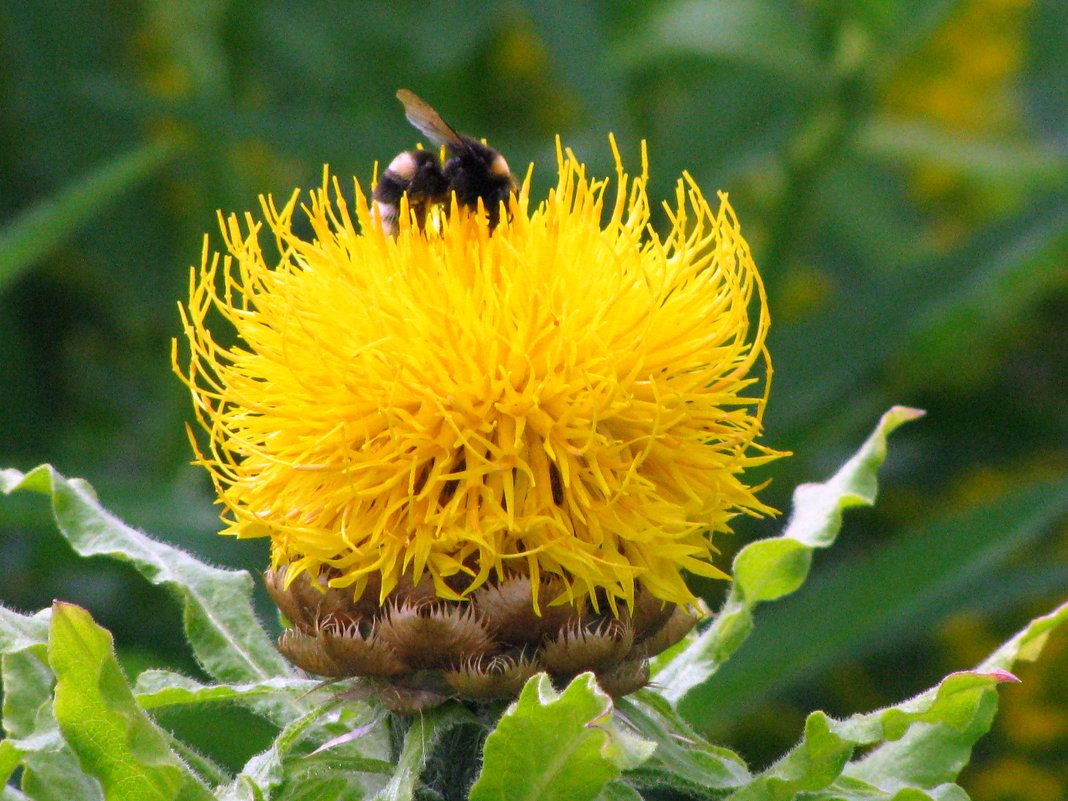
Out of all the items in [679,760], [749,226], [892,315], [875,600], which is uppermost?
[749,226]

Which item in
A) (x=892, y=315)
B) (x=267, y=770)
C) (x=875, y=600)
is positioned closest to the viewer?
(x=267, y=770)

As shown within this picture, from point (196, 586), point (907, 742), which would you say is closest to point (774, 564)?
point (907, 742)

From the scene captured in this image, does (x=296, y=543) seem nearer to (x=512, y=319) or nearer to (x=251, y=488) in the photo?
(x=251, y=488)

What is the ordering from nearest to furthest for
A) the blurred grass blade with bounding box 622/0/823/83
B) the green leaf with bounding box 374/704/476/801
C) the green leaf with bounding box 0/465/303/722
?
the green leaf with bounding box 374/704/476/801 → the green leaf with bounding box 0/465/303/722 → the blurred grass blade with bounding box 622/0/823/83

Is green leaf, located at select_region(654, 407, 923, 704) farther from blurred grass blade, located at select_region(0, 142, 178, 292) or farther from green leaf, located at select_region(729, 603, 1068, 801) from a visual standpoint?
blurred grass blade, located at select_region(0, 142, 178, 292)

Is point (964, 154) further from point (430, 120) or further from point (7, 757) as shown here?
point (7, 757)

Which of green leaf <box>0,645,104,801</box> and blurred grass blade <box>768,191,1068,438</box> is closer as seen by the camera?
green leaf <box>0,645,104,801</box>

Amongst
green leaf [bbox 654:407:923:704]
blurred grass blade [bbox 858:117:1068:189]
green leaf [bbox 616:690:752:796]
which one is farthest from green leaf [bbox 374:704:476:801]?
blurred grass blade [bbox 858:117:1068:189]
